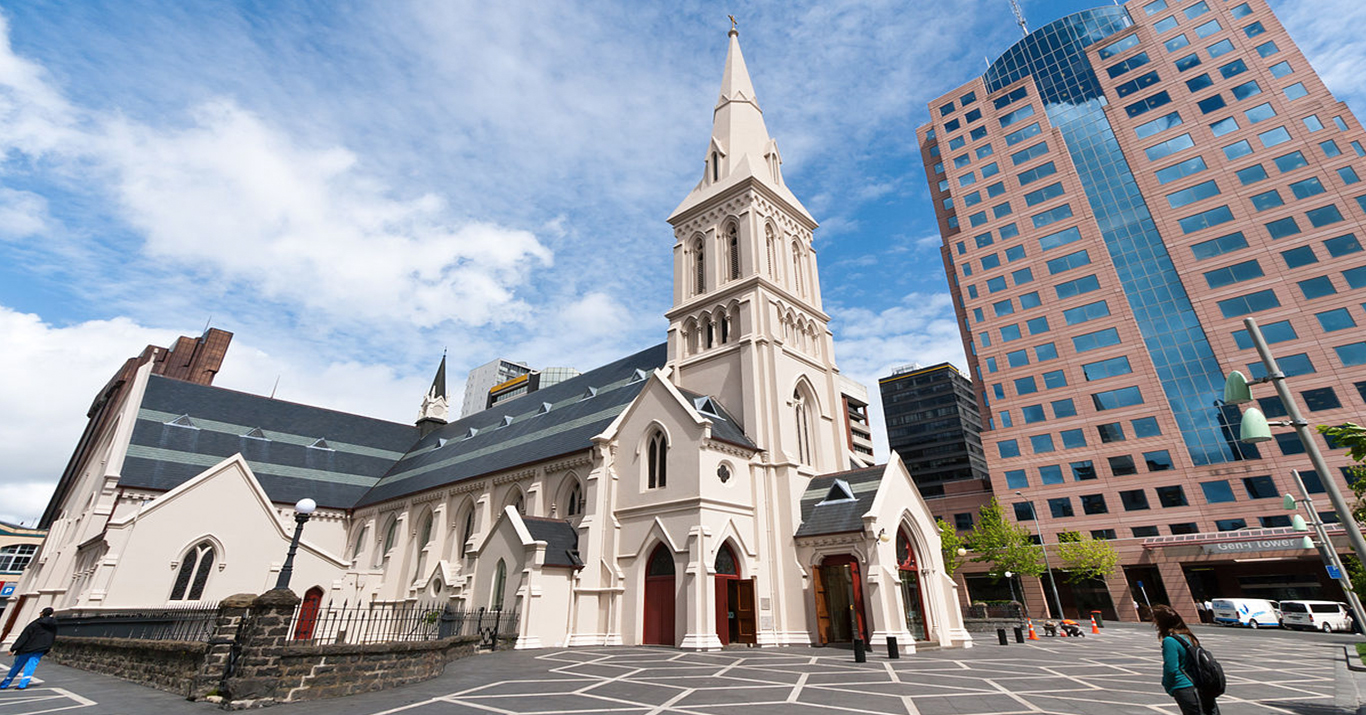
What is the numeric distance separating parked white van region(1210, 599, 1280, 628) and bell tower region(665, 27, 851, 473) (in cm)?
2536

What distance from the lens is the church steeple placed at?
52250mm

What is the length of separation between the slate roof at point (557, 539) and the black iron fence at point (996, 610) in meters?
28.1

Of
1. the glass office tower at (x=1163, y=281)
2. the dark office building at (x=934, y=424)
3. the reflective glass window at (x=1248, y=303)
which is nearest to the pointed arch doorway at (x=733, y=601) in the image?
the glass office tower at (x=1163, y=281)

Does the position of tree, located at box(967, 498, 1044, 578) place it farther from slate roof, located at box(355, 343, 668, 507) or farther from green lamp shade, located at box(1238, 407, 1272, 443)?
green lamp shade, located at box(1238, 407, 1272, 443)

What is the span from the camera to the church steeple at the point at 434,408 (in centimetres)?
5225

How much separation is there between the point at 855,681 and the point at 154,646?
50.5 ft

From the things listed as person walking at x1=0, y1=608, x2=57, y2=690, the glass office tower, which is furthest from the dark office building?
person walking at x1=0, y1=608, x2=57, y2=690

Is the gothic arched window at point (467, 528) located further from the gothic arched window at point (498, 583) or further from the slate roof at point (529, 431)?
the gothic arched window at point (498, 583)

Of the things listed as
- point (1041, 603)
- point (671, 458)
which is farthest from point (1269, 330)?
point (671, 458)

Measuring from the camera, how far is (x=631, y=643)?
22750 millimetres

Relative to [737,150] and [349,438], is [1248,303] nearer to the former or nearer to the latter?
[737,150]

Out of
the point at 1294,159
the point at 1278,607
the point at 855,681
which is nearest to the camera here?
the point at 855,681

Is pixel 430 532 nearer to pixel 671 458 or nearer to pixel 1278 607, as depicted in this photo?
pixel 671 458

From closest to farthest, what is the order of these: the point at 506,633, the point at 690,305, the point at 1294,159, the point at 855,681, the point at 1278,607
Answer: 1. the point at 855,681
2. the point at 506,633
3. the point at 690,305
4. the point at 1278,607
5. the point at 1294,159
